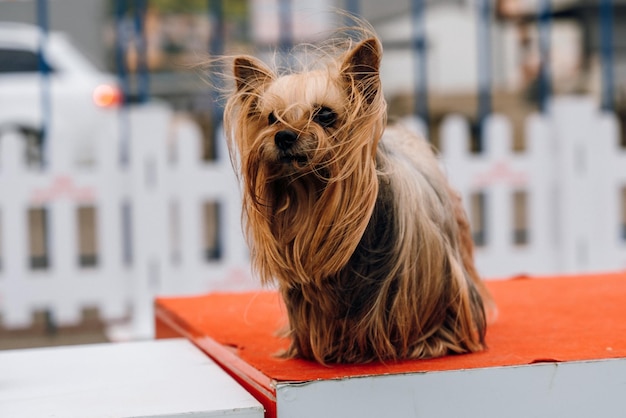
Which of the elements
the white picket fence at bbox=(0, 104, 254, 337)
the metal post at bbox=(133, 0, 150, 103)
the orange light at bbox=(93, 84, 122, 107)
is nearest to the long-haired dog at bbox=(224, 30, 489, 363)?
the white picket fence at bbox=(0, 104, 254, 337)

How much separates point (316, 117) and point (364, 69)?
0.13 m

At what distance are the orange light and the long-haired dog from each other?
244 inches

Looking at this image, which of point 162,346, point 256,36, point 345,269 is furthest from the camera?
point 256,36

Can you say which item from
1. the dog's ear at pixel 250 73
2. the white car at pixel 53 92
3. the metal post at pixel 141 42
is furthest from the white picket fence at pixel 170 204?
the dog's ear at pixel 250 73

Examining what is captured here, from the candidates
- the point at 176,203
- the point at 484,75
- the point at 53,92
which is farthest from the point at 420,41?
the point at 53,92

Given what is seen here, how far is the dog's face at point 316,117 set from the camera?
179 cm

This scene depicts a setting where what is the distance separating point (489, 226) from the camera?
5.51 metres

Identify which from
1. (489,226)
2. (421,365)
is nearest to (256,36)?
(489,226)

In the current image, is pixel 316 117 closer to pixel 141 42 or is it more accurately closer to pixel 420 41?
pixel 141 42

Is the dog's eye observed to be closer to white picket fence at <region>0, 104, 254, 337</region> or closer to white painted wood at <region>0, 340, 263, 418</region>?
white painted wood at <region>0, 340, 263, 418</region>

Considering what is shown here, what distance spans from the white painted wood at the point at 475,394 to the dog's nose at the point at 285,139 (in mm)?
443

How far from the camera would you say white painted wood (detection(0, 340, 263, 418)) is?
6.01 feet

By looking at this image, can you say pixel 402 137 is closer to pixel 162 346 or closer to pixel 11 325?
pixel 162 346

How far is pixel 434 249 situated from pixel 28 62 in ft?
22.5
